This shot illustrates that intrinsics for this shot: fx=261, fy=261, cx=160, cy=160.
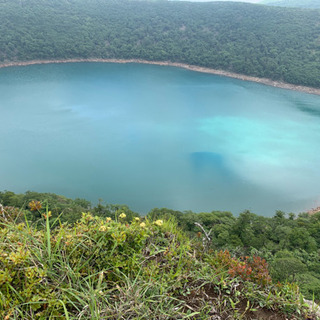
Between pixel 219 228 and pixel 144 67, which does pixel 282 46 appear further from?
pixel 219 228

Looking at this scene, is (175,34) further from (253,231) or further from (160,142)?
(253,231)

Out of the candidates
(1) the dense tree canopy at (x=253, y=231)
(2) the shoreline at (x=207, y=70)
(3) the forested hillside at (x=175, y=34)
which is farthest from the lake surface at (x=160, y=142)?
(3) the forested hillside at (x=175, y=34)

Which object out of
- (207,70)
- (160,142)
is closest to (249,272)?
(160,142)

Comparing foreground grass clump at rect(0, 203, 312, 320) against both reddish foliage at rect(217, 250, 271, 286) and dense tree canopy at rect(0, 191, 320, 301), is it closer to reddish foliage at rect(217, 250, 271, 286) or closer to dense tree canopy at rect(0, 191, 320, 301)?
reddish foliage at rect(217, 250, 271, 286)

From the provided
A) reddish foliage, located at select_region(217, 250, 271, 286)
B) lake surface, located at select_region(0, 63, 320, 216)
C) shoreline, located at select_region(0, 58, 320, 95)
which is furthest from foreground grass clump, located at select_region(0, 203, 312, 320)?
shoreline, located at select_region(0, 58, 320, 95)

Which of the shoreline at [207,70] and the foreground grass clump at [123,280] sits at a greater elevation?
the foreground grass clump at [123,280]

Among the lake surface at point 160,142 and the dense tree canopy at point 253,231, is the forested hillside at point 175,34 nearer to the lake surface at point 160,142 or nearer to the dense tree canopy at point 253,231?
the lake surface at point 160,142
